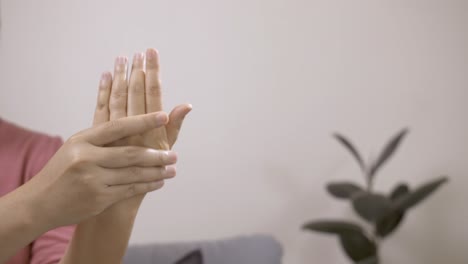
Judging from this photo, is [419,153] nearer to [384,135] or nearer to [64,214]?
[384,135]

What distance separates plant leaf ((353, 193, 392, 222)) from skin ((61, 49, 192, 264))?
2.98 feet

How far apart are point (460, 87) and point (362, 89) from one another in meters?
0.42

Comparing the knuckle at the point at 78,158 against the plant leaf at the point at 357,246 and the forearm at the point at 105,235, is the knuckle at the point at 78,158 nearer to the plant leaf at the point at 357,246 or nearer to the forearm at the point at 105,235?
the forearm at the point at 105,235

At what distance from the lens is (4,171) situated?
102cm

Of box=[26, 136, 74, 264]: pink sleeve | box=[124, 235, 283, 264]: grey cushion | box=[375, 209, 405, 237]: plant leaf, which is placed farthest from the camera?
box=[375, 209, 405, 237]: plant leaf

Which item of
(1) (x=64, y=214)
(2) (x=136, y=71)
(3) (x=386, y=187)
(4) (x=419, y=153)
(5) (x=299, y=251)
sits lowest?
(5) (x=299, y=251)

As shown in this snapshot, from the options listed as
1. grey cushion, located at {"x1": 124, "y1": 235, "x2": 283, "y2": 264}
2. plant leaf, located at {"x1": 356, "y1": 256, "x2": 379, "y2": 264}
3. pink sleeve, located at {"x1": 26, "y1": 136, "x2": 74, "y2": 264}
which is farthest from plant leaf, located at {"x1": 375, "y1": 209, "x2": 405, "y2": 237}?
pink sleeve, located at {"x1": 26, "y1": 136, "x2": 74, "y2": 264}

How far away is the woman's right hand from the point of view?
633mm

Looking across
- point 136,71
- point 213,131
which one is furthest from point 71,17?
point 136,71

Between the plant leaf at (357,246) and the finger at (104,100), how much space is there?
1096 mm

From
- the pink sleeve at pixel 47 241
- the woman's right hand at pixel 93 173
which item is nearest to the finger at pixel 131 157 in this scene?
the woman's right hand at pixel 93 173

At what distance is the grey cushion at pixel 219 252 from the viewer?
1292mm

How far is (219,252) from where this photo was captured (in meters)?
1.33

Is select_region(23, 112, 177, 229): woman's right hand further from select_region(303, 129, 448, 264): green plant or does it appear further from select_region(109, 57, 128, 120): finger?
select_region(303, 129, 448, 264): green plant
